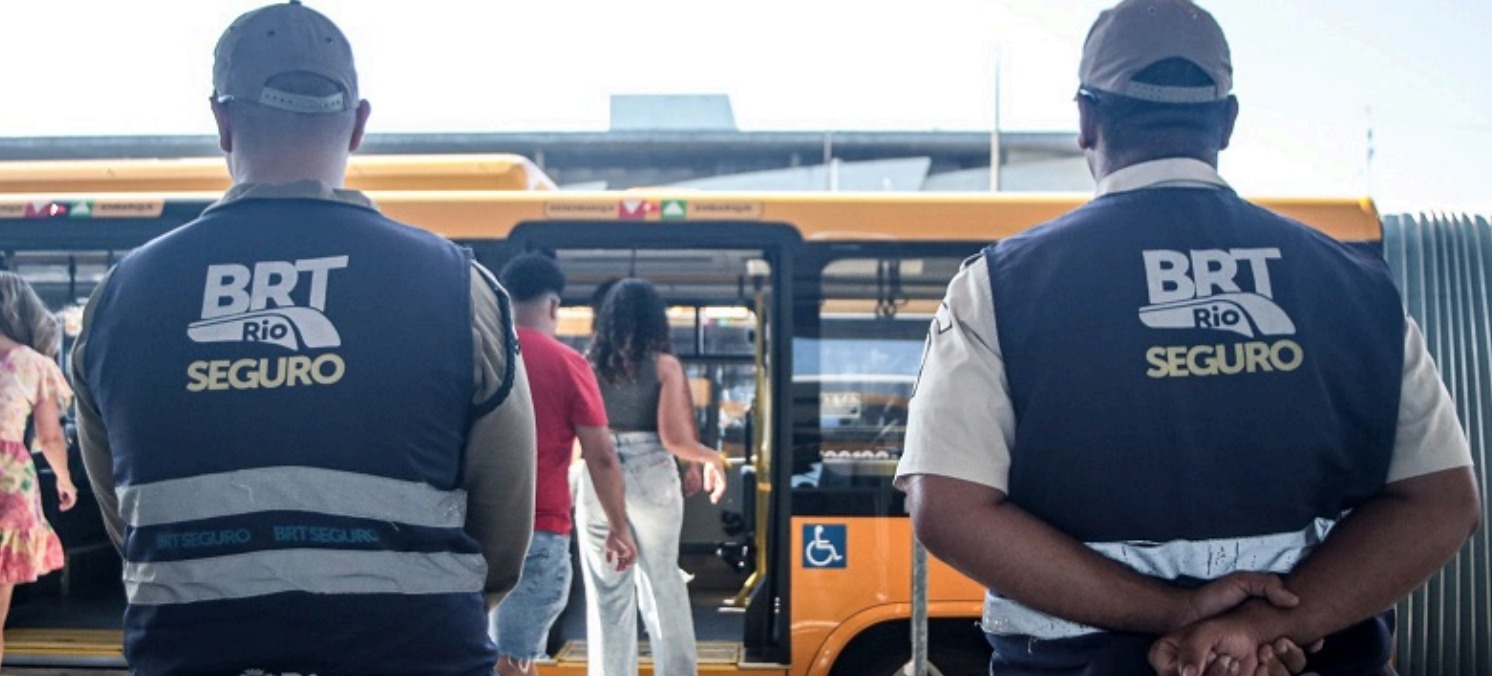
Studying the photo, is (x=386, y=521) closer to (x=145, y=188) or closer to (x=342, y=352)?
(x=342, y=352)

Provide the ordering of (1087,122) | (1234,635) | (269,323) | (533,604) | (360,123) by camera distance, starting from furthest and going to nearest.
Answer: (533,604), (360,123), (1087,122), (269,323), (1234,635)

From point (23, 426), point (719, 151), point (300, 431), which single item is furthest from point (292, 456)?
point (719, 151)

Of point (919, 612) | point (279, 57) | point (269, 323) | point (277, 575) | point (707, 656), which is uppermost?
point (279, 57)

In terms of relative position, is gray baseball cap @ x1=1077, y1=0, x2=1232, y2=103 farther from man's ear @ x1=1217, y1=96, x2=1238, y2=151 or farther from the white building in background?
the white building in background

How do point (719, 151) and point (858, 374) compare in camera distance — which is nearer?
point (858, 374)

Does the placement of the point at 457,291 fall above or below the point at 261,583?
above

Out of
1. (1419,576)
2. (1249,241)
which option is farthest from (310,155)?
(1419,576)

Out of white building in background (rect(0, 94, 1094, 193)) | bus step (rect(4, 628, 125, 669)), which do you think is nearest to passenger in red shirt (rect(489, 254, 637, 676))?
bus step (rect(4, 628, 125, 669))

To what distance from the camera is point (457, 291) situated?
2145 mm

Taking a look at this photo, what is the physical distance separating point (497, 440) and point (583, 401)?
2785 millimetres

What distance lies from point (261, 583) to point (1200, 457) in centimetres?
138

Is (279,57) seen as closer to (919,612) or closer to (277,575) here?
(277,575)

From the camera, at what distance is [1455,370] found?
627 centimetres

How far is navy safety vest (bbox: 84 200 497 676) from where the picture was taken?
200cm
